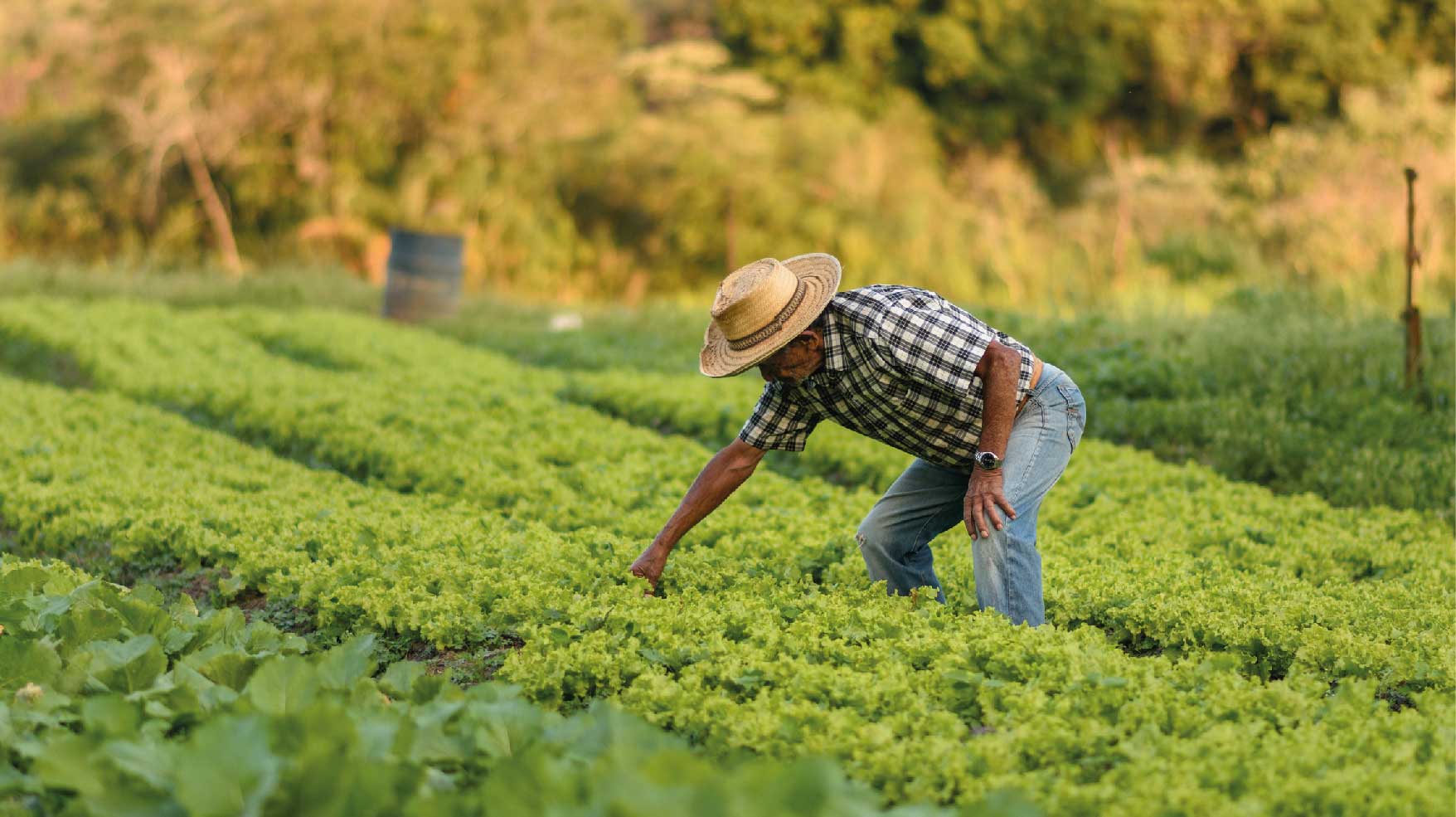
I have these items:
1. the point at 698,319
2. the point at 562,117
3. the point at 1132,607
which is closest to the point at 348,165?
the point at 562,117

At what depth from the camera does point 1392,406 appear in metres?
10.2

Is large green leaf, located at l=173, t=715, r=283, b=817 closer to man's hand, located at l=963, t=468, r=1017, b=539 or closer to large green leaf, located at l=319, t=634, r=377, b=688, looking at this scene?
large green leaf, located at l=319, t=634, r=377, b=688

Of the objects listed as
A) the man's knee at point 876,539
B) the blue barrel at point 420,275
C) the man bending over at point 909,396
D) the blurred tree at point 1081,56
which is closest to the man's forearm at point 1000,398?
the man bending over at point 909,396

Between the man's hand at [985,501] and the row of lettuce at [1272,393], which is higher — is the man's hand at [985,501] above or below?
above

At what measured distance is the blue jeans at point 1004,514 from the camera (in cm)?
507

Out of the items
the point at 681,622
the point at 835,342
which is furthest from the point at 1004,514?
the point at 681,622

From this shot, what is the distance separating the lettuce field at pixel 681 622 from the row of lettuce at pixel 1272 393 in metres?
0.05

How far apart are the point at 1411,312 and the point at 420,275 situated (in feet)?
44.2

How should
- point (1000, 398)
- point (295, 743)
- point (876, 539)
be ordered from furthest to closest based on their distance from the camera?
point (876, 539), point (1000, 398), point (295, 743)

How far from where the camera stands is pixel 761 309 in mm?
4973

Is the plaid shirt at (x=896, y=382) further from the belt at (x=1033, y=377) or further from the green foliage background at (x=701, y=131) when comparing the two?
the green foliage background at (x=701, y=131)

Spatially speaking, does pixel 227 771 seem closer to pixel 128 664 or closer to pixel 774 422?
pixel 128 664

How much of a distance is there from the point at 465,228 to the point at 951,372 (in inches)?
1013

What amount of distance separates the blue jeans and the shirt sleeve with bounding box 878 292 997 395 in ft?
1.34
